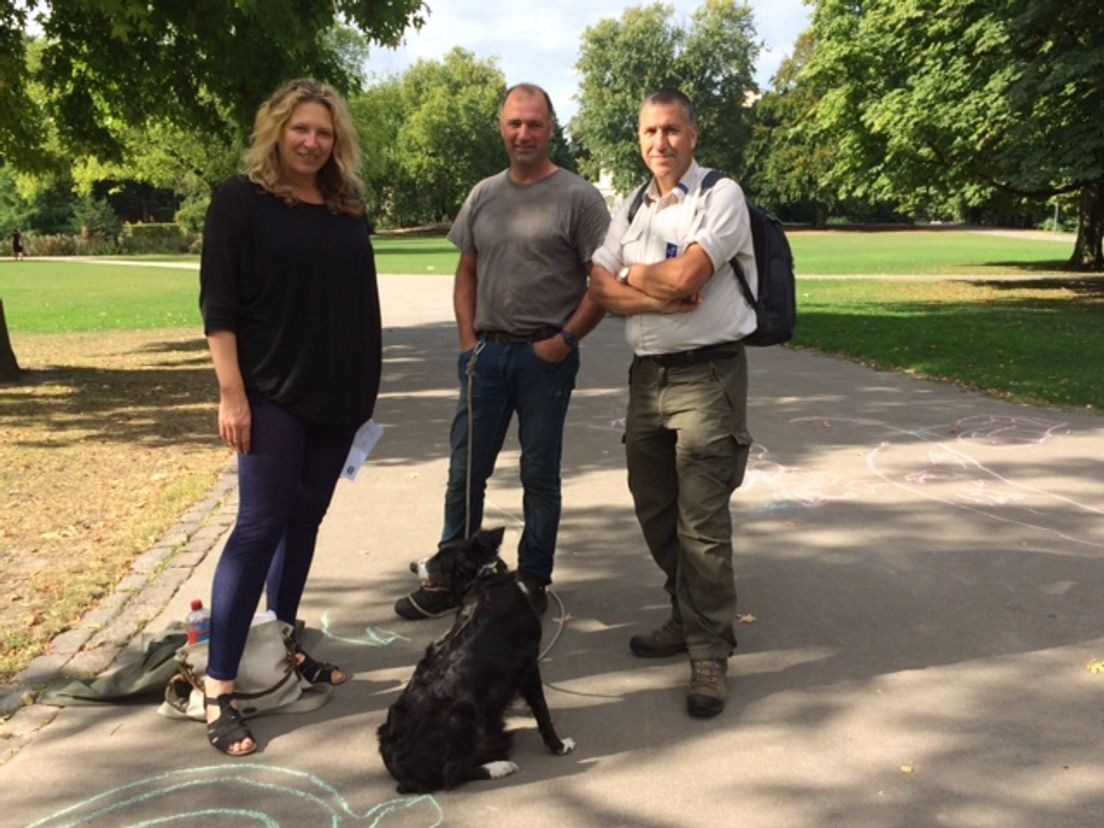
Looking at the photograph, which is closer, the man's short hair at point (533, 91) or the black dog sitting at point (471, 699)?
the black dog sitting at point (471, 699)

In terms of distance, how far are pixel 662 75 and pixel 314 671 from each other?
247 ft

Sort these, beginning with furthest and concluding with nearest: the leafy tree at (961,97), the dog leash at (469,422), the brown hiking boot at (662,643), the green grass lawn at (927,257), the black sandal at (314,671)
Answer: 1. the green grass lawn at (927,257)
2. the leafy tree at (961,97)
3. the dog leash at (469,422)
4. the brown hiking boot at (662,643)
5. the black sandal at (314,671)

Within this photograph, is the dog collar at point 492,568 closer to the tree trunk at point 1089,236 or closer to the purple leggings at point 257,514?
the purple leggings at point 257,514

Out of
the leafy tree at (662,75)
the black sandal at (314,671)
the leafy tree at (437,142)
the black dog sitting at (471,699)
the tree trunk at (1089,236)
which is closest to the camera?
the black dog sitting at (471,699)

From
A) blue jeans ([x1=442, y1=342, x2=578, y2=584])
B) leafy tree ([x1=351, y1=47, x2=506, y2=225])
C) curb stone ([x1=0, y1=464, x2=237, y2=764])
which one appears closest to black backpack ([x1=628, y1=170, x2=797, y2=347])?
blue jeans ([x1=442, y1=342, x2=578, y2=584])

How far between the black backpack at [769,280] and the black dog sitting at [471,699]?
4.21 ft

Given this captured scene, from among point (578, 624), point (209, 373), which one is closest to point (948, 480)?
point (578, 624)

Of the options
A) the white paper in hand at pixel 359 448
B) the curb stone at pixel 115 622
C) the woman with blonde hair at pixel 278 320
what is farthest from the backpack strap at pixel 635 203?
the curb stone at pixel 115 622

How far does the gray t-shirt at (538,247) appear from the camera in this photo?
3799mm

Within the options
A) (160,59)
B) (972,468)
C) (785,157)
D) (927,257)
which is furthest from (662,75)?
(972,468)

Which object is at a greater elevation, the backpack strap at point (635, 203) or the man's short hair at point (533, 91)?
the man's short hair at point (533, 91)

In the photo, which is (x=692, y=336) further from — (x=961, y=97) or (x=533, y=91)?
(x=961, y=97)

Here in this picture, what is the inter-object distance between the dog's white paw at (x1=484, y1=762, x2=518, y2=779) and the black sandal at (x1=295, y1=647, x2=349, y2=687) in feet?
2.87

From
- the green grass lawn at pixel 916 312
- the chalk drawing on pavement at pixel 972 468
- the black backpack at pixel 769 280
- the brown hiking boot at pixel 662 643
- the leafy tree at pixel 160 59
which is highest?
the leafy tree at pixel 160 59
